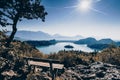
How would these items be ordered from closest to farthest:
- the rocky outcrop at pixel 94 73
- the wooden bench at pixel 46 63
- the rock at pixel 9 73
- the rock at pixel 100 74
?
the rock at pixel 9 73 → the rocky outcrop at pixel 94 73 → the rock at pixel 100 74 → the wooden bench at pixel 46 63

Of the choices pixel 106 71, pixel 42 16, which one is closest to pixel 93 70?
pixel 106 71

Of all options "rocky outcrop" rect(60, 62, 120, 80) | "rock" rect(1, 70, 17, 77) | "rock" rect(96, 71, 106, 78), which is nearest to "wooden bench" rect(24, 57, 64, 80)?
"rocky outcrop" rect(60, 62, 120, 80)

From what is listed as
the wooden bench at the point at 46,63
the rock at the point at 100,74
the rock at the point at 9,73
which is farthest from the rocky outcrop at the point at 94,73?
the rock at the point at 9,73

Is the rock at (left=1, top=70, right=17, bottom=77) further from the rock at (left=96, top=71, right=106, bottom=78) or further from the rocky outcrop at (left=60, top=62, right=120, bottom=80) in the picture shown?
the rock at (left=96, top=71, right=106, bottom=78)

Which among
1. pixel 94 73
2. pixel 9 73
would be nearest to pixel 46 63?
pixel 9 73

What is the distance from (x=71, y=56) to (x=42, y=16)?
5676 millimetres

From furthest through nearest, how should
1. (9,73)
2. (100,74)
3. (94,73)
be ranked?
(94,73)
(100,74)
(9,73)

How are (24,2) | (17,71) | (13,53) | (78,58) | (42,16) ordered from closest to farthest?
(17,71) < (13,53) < (24,2) < (42,16) < (78,58)

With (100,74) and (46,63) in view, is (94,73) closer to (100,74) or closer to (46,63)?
(100,74)

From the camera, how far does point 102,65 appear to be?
22.8 m

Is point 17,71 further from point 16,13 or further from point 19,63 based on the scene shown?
point 16,13

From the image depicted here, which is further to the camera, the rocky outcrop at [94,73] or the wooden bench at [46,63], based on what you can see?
the wooden bench at [46,63]

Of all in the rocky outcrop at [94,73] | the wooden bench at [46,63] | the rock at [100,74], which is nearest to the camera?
the rocky outcrop at [94,73]

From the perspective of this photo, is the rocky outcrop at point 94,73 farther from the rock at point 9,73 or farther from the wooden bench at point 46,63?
the rock at point 9,73
